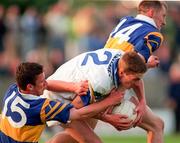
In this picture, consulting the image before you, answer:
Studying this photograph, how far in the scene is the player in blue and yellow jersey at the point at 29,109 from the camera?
10953 mm

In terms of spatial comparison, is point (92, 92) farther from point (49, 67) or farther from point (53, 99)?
point (49, 67)

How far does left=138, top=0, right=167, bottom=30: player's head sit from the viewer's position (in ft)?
40.0

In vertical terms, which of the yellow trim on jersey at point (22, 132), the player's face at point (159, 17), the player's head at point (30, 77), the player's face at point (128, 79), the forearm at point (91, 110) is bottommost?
the yellow trim on jersey at point (22, 132)

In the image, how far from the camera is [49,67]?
2150 cm

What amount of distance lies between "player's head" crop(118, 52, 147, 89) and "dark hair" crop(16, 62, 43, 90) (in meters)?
0.92

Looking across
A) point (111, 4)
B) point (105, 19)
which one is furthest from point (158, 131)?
point (111, 4)

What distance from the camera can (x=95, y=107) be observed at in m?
11.3

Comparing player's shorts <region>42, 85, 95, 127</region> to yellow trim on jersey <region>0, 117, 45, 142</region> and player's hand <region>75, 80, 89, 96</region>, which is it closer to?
player's hand <region>75, 80, 89, 96</region>

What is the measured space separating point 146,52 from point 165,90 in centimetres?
1106

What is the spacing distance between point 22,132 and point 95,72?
3.55 ft

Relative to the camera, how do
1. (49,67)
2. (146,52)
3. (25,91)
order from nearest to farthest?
(25,91)
(146,52)
(49,67)

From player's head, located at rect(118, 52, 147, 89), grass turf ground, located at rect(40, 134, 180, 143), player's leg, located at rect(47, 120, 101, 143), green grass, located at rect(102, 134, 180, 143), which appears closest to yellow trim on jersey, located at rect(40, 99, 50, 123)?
player's leg, located at rect(47, 120, 101, 143)

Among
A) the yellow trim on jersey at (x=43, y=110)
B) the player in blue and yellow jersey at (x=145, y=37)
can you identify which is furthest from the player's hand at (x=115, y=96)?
the yellow trim on jersey at (x=43, y=110)

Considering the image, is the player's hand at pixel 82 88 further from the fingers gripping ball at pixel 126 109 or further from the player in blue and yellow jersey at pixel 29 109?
the fingers gripping ball at pixel 126 109
